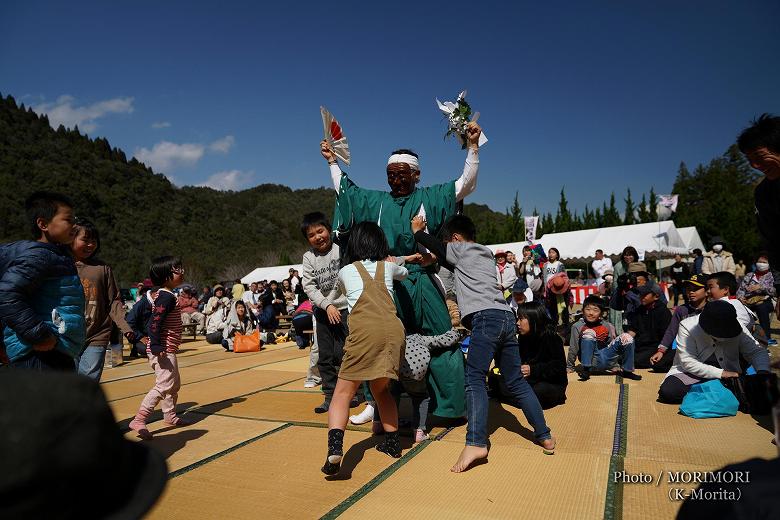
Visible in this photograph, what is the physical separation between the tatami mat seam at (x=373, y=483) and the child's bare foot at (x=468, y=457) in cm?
35

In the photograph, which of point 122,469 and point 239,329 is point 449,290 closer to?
point 122,469

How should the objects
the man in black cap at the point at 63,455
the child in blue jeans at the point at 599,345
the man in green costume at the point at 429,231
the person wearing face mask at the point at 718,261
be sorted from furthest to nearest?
the person wearing face mask at the point at 718,261, the child in blue jeans at the point at 599,345, the man in green costume at the point at 429,231, the man in black cap at the point at 63,455

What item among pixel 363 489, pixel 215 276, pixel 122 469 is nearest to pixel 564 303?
pixel 363 489

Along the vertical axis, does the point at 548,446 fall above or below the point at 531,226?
below

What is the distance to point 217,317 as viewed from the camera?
1146cm

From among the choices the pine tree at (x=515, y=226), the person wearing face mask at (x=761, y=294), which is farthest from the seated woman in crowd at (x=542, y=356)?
the pine tree at (x=515, y=226)

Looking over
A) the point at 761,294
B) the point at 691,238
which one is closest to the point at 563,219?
the point at 691,238

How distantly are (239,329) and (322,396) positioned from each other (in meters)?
5.55

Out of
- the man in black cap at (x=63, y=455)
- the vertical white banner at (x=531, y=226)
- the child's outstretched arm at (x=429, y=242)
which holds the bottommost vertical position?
the man in black cap at (x=63, y=455)

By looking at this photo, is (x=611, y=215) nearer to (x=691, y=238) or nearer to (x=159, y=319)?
(x=691, y=238)

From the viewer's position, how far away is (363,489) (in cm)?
262

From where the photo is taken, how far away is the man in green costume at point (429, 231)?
364cm

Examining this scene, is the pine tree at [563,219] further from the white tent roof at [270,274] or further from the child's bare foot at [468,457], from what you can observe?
the child's bare foot at [468,457]

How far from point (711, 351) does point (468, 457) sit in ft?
8.53
